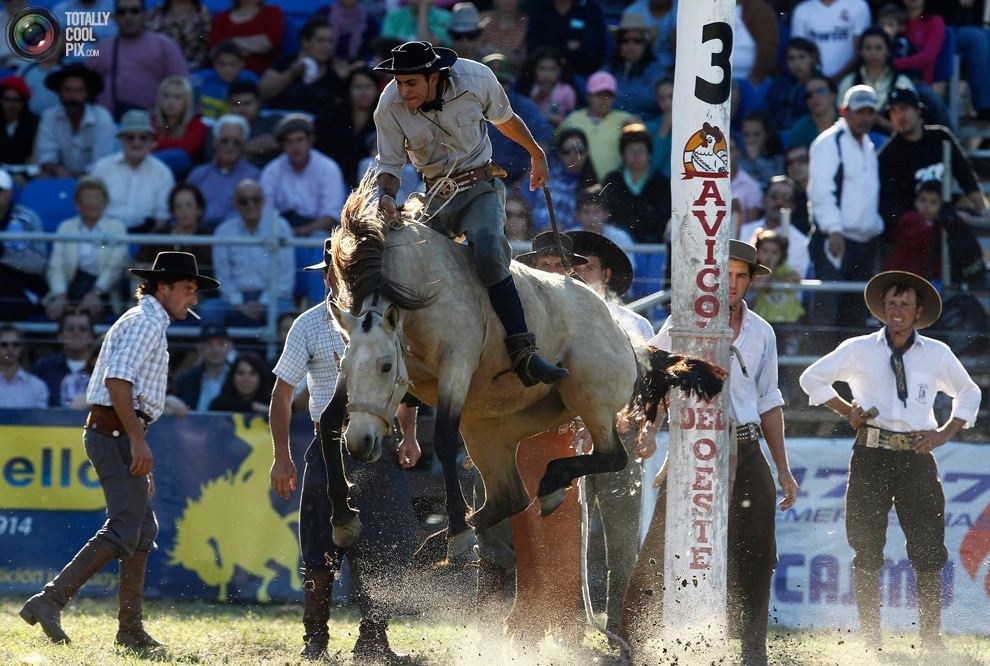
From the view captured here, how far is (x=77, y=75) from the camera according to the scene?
12633 millimetres

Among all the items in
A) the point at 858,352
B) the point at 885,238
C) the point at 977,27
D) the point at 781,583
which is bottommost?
the point at 781,583

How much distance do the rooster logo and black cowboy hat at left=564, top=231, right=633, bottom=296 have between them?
63.7 inches

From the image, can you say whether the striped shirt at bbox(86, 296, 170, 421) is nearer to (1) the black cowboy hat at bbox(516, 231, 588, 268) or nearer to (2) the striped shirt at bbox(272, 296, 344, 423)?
(2) the striped shirt at bbox(272, 296, 344, 423)

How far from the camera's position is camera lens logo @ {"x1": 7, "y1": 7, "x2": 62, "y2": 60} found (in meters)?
11.7

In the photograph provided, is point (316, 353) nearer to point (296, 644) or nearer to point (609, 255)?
point (296, 644)

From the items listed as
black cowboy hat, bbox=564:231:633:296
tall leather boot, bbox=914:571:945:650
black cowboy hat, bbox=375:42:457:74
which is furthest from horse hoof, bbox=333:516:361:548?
tall leather boot, bbox=914:571:945:650

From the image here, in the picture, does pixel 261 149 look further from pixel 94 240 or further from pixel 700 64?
pixel 700 64

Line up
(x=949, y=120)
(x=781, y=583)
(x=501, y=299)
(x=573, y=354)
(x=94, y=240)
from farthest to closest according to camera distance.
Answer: (x=949, y=120), (x=94, y=240), (x=781, y=583), (x=573, y=354), (x=501, y=299)

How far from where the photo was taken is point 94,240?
36.0 ft

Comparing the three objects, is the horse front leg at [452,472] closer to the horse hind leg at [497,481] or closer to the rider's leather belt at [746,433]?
the horse hind leg at [497,481]

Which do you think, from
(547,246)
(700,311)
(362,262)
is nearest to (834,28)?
(547,246)

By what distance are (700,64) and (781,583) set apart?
395 cm

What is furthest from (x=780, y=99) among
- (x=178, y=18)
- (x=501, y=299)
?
(x=501, y=299)

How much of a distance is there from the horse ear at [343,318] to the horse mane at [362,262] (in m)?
0.03
